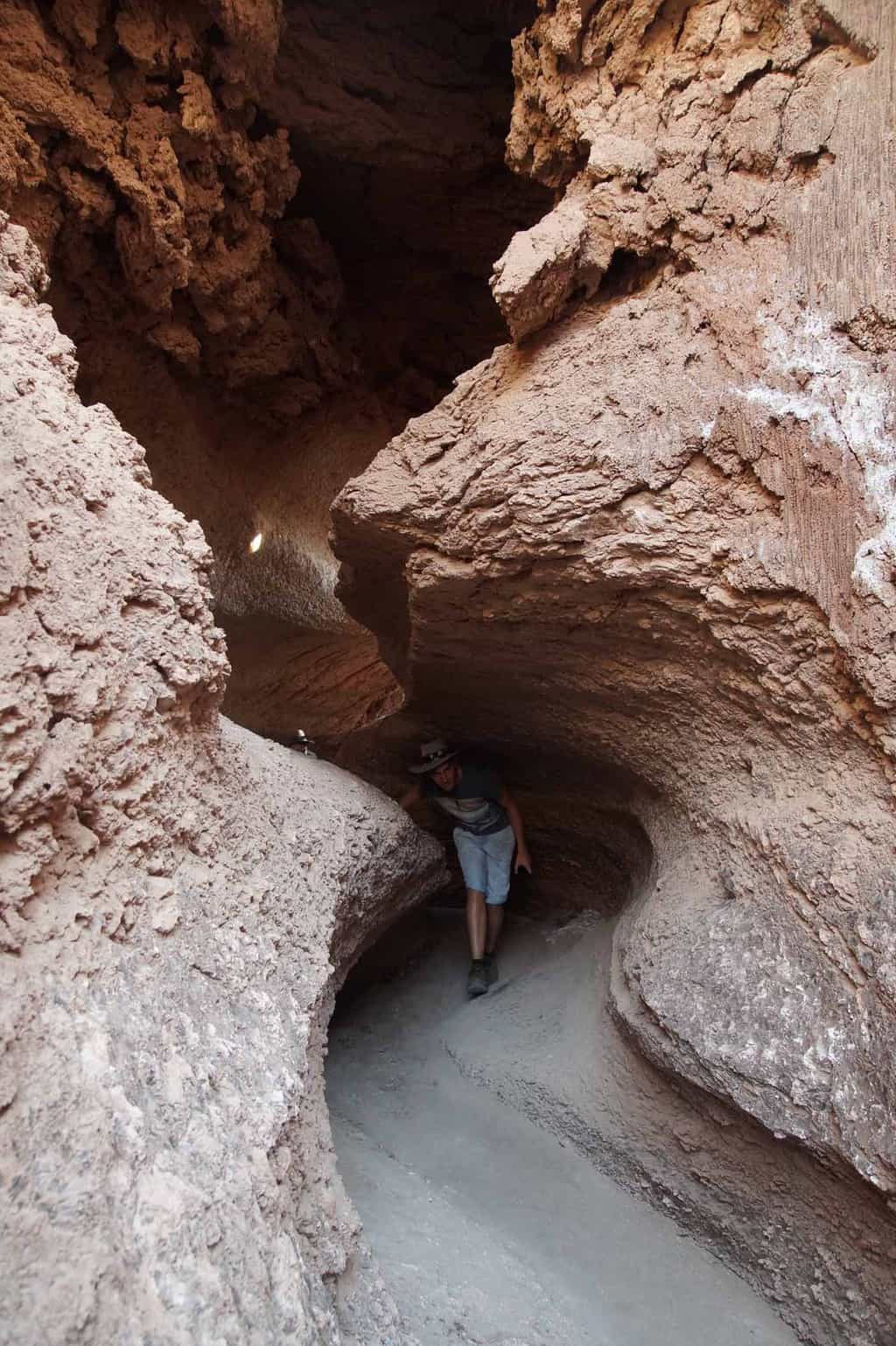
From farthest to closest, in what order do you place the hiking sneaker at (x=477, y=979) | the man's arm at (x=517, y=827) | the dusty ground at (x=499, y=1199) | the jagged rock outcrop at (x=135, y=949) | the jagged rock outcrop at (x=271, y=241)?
the man's arm at (x=517, y=827), the hiking sneaker at (x=477, y=979), the jagged rock outcrop at (x=271, y=241), the dusty ground at (x=499, y=1199), the jagged rock outcrop at (x=135, y=949)

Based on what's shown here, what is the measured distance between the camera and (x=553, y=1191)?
2.35 meters

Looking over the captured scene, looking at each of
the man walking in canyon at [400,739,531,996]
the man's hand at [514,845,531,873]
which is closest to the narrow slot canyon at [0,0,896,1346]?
the man walking in canyon at [400,739,531,996]

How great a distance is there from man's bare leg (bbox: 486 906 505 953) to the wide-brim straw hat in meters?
0.66

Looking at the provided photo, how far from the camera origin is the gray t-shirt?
3.31m

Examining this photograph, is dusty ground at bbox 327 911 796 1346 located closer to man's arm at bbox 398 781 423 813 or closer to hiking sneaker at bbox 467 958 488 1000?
hiking sneaker at bbox 467 958 488 1000

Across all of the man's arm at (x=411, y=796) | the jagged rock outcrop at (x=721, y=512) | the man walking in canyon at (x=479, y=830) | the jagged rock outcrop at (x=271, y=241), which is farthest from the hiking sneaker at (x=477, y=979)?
the jagged rock outcrop at (x=271, y=241)

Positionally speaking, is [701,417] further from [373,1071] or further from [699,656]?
[373,1071]

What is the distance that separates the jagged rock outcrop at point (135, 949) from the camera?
1022 millimetres

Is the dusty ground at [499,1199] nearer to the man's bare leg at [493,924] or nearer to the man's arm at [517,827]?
the man's bare leg at [493,924]

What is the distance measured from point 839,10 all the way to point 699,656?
61.3 inches

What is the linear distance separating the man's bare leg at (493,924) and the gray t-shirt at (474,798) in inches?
12.5

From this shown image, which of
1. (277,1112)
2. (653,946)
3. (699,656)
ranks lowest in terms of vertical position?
(277,1112)

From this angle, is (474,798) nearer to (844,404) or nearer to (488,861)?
(488,861)

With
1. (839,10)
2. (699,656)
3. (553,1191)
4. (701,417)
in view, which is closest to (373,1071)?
(553,1191)
